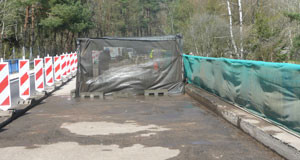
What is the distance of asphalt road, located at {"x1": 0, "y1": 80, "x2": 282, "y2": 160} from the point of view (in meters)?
6.13

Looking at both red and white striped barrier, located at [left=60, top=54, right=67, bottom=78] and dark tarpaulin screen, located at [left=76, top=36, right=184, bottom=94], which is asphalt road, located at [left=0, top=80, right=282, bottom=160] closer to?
dark tarpaulin screen, located at [left=76, top=36, right=184, bottom=94]

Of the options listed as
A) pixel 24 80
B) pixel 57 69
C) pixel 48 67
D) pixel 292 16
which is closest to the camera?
pixel 24 80

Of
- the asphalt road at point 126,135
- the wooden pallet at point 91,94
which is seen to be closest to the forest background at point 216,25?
the wooden pallet at point 91,94

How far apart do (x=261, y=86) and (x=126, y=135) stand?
2.96 metres

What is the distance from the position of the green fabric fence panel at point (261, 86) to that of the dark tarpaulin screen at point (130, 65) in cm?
207

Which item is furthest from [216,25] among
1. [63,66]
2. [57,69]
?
[57,69]

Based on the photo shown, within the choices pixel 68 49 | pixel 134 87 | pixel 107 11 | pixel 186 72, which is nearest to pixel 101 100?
pixel 134 87

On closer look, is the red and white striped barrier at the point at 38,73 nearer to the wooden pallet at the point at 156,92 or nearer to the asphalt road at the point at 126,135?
the asphalt road at the point at 126,135

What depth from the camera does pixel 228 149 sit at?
6.39m

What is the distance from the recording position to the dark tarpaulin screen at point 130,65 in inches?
545

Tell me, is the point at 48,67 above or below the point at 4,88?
above

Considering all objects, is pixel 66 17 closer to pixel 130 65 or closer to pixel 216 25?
pixel 216 25

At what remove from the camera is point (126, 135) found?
24.4 ft

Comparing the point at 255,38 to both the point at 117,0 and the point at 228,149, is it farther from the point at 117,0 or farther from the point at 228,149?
the point at 117,0
